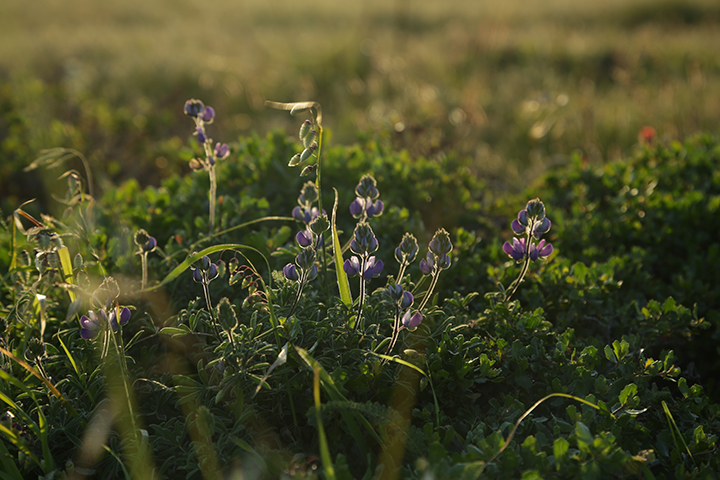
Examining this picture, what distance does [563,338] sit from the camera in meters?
2.02

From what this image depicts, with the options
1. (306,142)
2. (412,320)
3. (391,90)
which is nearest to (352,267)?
(412,320)

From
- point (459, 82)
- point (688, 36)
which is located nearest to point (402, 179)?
point (459, 82)

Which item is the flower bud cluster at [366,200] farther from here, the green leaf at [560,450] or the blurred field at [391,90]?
the blurred field at [391,90]

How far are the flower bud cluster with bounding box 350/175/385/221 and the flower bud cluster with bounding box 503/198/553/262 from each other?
0.50 meters

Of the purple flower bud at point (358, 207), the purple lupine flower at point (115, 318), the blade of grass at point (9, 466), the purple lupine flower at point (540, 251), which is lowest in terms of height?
the blade of grass at point (9, 466)

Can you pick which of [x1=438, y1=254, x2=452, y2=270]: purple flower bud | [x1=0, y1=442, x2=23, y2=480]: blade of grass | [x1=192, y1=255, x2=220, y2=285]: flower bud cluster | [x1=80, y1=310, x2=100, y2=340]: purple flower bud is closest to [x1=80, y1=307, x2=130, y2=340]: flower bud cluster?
[x1=80, y1=310, x2=100, y2=340]: purple flower bud

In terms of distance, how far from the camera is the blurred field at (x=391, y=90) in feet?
16.2

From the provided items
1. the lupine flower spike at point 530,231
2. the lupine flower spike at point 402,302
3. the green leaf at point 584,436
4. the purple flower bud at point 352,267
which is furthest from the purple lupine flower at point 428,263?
the green leaf at point 584,436

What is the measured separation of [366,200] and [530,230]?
594 mm

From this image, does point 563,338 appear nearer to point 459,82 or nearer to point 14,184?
point 14,184

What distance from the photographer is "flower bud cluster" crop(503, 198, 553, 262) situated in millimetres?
1793

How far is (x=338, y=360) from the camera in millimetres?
1838

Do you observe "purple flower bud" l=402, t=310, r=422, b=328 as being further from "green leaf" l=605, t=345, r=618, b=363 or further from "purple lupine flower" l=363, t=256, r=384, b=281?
"green leaf" l=605, t=345, r=618, b=363

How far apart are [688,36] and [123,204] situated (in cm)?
1286
